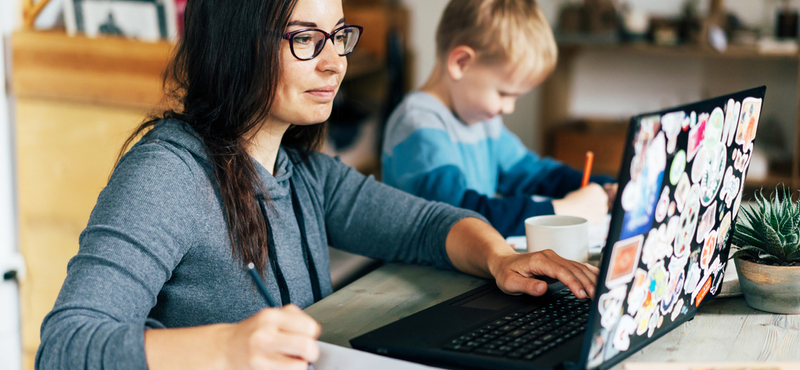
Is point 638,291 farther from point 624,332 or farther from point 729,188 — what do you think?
point 729,188

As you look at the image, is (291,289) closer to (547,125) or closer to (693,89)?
(547,125)

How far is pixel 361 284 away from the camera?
973mm

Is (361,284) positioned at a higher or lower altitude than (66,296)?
lower

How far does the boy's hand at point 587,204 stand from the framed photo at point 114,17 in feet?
3.73

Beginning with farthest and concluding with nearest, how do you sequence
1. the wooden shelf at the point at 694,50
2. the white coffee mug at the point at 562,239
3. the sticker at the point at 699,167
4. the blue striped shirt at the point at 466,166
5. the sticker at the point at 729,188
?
the wooden shelf at the point at 694,50, the blue striped shirt at the point at 466,166, the white coffee mug at the point at 562,239, the sticker at the point at 729,188, the sticker at the point at 699,167

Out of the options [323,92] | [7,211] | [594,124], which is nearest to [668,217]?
[323,92]

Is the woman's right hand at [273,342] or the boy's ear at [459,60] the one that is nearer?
the woman's right hand at [273,342]

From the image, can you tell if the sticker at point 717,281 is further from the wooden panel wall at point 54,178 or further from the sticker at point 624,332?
the wooden panel wall at point 54,178

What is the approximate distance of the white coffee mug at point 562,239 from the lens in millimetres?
1005

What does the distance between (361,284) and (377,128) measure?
2.14 meters

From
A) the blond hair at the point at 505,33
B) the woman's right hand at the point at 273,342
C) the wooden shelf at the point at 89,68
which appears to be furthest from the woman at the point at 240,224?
the wooden shelf at the point at 89,68

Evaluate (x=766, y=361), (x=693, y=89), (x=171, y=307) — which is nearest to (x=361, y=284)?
(x=171, y=307)

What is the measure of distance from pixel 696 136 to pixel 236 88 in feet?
1.79

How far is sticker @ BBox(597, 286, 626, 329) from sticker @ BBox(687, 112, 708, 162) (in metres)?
0.14
